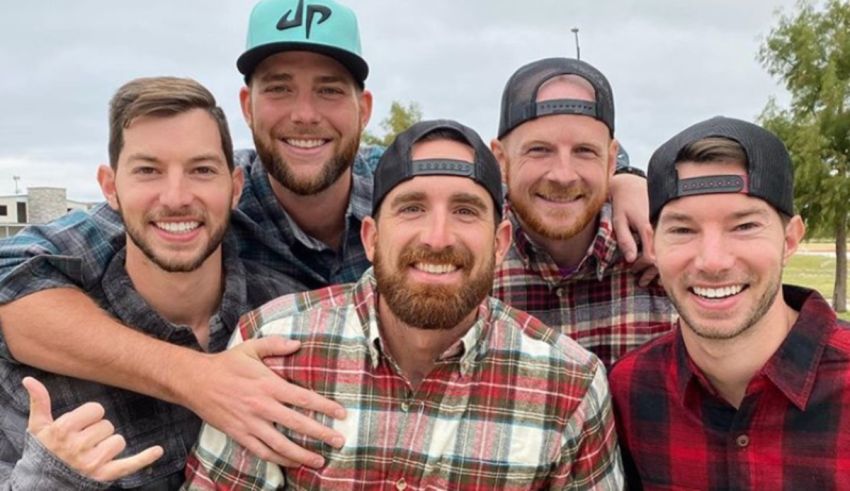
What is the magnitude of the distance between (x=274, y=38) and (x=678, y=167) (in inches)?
91.5

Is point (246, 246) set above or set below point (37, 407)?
above

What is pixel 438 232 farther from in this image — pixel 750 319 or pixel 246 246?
pixel 246 246

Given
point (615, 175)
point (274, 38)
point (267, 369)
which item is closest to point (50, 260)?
point (267, 369)

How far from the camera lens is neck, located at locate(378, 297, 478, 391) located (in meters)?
3.38

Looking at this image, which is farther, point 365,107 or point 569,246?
point 365,107

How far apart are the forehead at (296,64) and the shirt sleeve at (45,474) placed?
2364 millimetres

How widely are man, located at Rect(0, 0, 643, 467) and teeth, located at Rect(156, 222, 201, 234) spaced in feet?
1.45

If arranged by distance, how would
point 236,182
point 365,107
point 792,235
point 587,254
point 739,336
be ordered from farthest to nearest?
point 365,107 → point 587,254 → point 236,182 → point 792,235 → point 739,336

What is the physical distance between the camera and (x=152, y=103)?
3.78 metres

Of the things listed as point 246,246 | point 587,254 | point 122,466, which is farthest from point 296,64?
point 122,466

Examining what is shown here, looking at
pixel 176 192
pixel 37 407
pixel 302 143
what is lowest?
pixel 37 407

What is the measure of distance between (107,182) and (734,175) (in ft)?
9.72

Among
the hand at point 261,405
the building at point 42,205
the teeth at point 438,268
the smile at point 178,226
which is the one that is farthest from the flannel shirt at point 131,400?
the building at point 42,205

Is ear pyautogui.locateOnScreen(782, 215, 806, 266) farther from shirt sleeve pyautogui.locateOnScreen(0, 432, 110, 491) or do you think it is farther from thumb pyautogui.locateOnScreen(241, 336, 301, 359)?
shirt sleeve pyautogui.locateOnScreen(0, 432, 110, 491)
